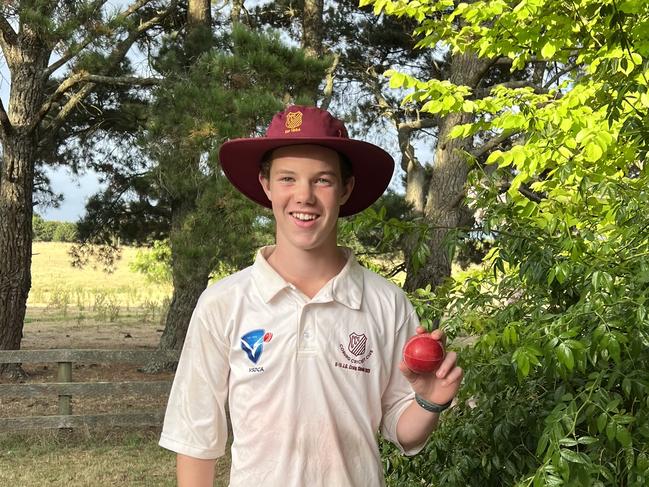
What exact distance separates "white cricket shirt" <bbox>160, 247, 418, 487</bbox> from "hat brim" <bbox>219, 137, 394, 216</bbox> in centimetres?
27

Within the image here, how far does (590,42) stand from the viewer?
511 cm

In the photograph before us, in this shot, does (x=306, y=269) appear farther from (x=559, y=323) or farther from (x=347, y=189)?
(x=559, y=323)

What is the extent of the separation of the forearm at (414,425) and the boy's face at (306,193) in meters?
0.48

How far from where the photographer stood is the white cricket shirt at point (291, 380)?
1.87m

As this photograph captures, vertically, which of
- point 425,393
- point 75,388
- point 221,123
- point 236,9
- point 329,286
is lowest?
point 75,388

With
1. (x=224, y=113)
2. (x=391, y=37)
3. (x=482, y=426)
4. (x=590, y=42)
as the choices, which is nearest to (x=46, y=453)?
(x=224, y=113)

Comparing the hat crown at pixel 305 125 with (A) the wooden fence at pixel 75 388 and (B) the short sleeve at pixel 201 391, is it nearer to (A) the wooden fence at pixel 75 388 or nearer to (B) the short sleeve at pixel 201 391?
(B) the short sleeve at pixel 201 391

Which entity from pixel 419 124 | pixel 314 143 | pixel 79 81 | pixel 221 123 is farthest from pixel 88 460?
pixel 419 124

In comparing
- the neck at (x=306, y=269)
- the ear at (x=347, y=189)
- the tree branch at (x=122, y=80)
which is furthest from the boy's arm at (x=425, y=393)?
the tree branch at (x=122, y=80)

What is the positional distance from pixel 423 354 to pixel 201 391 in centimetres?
57

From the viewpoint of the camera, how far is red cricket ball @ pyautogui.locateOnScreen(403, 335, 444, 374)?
183cm

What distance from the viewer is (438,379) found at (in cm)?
192

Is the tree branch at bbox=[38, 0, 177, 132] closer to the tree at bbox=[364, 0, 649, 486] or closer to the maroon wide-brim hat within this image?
the tree at bbox=[364, 0, 649, 486]

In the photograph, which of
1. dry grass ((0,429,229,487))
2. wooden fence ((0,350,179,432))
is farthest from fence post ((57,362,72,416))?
dry grass ((0,429,229,487))
